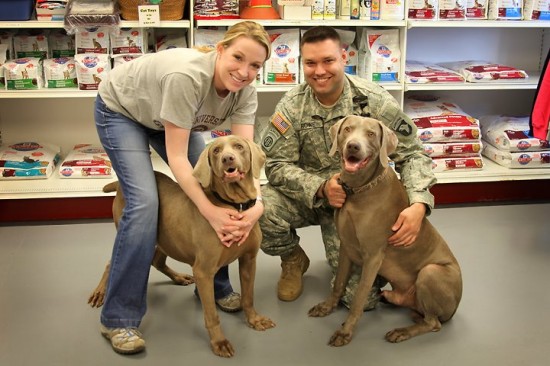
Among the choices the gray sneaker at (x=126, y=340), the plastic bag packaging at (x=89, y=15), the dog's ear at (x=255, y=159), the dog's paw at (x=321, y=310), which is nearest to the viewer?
the dog's ear at (x=255, y=159)

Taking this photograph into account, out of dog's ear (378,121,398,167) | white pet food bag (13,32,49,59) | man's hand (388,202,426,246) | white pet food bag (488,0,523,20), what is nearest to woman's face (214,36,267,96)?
dog's ear (378,121,398,167)

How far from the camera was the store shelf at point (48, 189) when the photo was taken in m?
4.23

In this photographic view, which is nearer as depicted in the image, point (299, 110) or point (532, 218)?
point (299, 110)

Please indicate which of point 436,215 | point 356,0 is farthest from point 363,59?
point 436,215

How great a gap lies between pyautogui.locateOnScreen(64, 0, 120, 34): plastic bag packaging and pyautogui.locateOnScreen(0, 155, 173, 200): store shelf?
96 cm

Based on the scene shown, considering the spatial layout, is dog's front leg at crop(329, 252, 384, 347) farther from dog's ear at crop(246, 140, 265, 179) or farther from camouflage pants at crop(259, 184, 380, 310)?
dog's ear at crop(246, 140, 265, 179)

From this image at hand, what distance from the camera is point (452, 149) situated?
184 inches

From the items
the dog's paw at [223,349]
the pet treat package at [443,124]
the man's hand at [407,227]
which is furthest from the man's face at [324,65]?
the pet treat package at [443,124]

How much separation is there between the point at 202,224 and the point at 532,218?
2.67 metres

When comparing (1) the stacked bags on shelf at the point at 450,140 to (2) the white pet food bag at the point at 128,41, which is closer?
(2) the white pet food bag at the point at 128,41

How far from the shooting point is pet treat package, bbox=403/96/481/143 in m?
4.63

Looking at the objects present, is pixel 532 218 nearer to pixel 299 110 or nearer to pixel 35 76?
pixel 299 110

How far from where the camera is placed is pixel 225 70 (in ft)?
8.73

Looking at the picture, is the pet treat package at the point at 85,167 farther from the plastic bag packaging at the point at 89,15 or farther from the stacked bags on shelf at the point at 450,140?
the stacked bags on shelf at the point at 450,140
